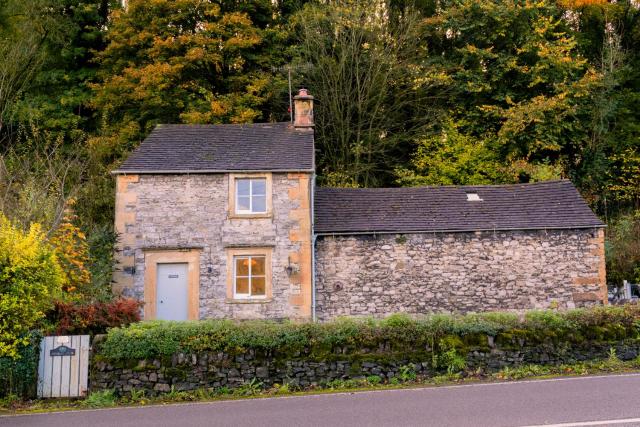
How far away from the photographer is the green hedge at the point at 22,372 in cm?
1252

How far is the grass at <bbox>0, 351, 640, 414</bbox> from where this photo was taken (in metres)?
12.2

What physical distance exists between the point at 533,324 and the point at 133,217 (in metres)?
12.7

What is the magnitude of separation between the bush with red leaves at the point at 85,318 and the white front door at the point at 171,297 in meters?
5.67

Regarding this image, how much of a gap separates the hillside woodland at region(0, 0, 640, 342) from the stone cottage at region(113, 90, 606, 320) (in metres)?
8.41

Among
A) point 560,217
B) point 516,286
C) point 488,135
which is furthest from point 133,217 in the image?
point 488,135

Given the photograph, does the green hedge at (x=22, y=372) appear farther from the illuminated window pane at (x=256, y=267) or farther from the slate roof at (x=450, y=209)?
the slate roof at (x=450, y=209)

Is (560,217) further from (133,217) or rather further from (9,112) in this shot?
(9,112)

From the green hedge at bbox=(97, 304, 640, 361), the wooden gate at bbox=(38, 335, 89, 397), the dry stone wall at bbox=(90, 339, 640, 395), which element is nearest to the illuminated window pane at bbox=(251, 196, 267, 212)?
the green hedge at bbox=(97, 304, 640, 361)

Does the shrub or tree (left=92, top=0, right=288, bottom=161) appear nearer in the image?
the shrub

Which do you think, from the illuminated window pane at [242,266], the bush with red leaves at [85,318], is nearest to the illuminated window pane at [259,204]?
the illuminated window pane at [242,266]

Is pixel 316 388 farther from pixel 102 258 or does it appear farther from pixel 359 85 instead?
pixel 359 85

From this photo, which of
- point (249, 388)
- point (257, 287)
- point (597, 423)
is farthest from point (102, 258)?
point (597, 423)

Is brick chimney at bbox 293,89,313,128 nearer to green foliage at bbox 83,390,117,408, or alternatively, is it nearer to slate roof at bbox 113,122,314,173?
slate roof at bbox 113,122,314,173

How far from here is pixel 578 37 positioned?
111 feet
